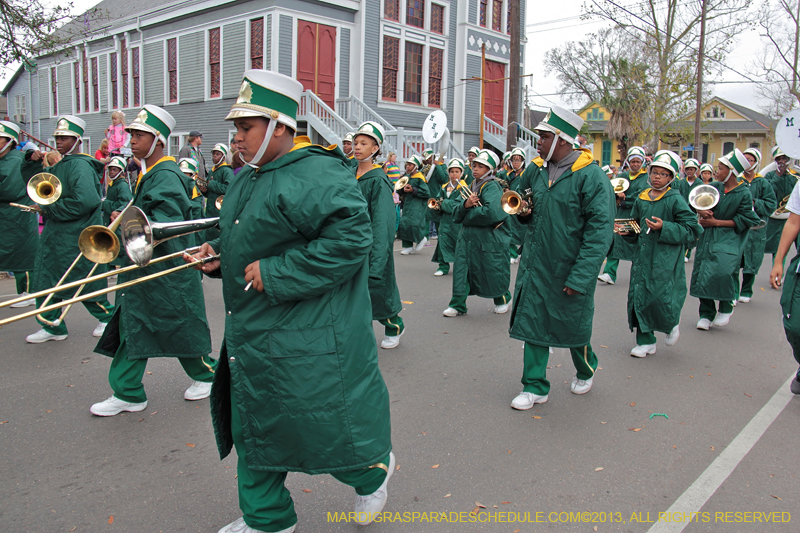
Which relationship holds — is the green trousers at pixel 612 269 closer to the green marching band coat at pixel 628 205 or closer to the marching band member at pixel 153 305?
the green marching band coat at pixel 628 205

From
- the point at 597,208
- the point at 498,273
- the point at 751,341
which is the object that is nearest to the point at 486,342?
the point at 498,273

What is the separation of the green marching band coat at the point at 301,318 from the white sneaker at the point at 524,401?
2.12 metres

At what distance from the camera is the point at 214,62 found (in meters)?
21.6

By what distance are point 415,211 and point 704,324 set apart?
6347mm

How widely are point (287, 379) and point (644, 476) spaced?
2277 mm

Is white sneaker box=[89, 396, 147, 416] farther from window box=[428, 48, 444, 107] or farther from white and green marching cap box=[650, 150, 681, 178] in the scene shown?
window box=[428, 48, 444, 107]

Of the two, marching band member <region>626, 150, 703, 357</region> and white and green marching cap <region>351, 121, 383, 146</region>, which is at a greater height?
white and green marching cap <region>351, 121, 383, 146</region>

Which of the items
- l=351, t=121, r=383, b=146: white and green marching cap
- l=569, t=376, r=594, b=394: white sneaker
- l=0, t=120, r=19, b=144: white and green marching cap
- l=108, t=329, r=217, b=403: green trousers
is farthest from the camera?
l=0, t=120, r=19, b=144: white and green marching cap

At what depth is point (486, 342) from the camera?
256 inches

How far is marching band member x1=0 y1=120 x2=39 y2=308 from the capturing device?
6656mm

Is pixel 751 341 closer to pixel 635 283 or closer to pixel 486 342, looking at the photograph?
pixel 635 283

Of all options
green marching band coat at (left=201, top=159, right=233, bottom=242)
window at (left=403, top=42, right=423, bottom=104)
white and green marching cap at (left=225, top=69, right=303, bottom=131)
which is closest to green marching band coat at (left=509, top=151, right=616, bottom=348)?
white and green marching cap at (left=225, top=69, right=303, bottom=131)

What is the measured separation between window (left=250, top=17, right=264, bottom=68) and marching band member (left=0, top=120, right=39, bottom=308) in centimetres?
1414

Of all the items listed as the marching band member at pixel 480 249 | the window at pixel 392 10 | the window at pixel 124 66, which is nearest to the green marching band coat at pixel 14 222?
the marching band member at pixel 480 249
